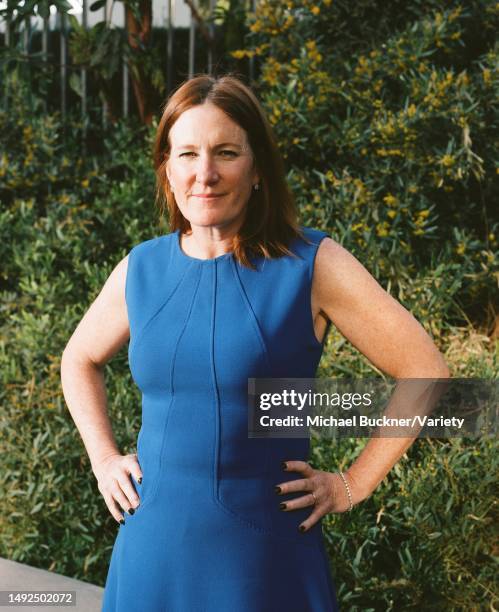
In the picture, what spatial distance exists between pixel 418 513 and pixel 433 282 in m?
1.23

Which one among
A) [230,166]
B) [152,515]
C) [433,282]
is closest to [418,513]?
[433,282]

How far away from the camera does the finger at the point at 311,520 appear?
185cm

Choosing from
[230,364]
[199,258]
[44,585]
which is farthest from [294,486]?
[44,585]

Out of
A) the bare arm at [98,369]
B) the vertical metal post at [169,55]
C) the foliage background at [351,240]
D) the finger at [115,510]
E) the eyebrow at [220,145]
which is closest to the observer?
the eyebrow at [220,145]

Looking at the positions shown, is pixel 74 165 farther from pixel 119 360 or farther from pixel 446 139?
pixel 446 139

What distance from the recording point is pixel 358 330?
6.31 ft

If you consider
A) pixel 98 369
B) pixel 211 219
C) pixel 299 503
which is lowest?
pixel 299 503

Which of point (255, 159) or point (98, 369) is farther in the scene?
point (98, 369)

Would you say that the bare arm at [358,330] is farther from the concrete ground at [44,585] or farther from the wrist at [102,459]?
the concrete ground at [44,585]

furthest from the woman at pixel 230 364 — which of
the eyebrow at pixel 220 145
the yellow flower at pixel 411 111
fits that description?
the yellow flower at pixel 411 111

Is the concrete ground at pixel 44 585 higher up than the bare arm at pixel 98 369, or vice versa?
the bare arm at pixel 98 369

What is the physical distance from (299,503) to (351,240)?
2.38m

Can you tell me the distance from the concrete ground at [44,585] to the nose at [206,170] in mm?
1978

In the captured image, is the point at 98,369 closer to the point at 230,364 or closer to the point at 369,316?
the point at 230,364
